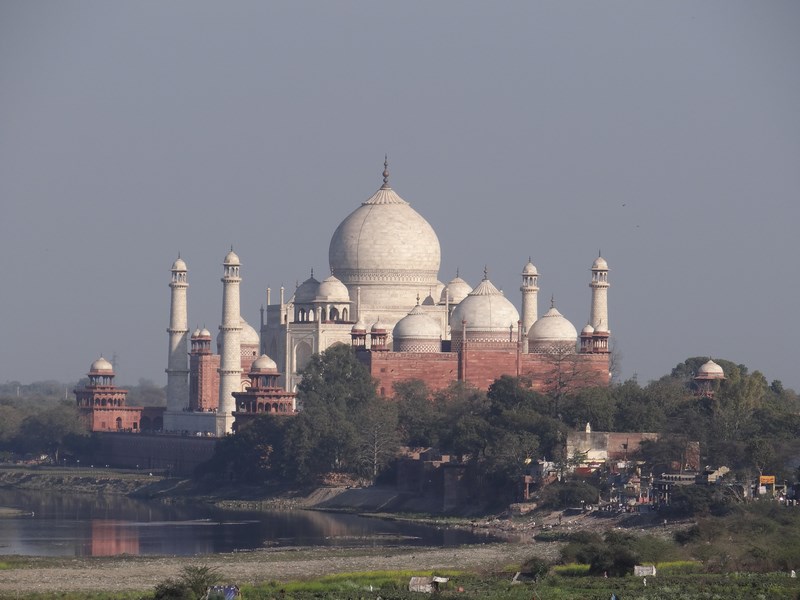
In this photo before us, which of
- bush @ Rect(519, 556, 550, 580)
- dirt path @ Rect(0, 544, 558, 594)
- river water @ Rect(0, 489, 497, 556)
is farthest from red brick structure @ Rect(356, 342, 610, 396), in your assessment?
bush @ Rect(519, 556, 550, 580)

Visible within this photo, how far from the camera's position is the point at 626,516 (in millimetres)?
70438

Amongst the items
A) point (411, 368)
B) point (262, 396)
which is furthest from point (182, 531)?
point (411, 368)

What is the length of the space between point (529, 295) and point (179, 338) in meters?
15.6

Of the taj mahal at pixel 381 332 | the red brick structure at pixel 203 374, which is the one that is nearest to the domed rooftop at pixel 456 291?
the taj mahal at pixel 381 332

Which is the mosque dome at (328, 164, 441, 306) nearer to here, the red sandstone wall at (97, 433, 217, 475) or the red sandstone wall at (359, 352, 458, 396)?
the red sandstone wall at (359, 352, 458, 396)

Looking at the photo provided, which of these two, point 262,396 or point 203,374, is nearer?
point 262,396

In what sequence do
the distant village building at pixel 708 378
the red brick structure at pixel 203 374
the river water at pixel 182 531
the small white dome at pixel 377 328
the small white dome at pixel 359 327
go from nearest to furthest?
the river water at pixel 182 531
the distant village building at pixel 708 378
the small white dome at pixel 377 328
the small white dome at pixel 359 327
the red brick structure at pixel 203 374

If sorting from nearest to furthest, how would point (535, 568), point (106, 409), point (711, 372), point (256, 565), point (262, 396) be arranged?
point (535, 568) < point (256, 565) < point (711, 372) < point (262, 396) < point (106, 409)

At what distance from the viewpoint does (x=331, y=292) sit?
320 feet

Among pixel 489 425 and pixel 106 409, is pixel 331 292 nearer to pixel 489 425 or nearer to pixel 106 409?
pixel 106 409

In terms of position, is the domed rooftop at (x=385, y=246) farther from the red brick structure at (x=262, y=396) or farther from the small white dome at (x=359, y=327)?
the red brick structure at (x=262, y=396)

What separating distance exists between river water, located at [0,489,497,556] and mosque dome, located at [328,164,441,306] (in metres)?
18.1

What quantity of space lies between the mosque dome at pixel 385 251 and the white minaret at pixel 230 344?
530 centimetres

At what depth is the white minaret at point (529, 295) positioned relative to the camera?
97750mm
